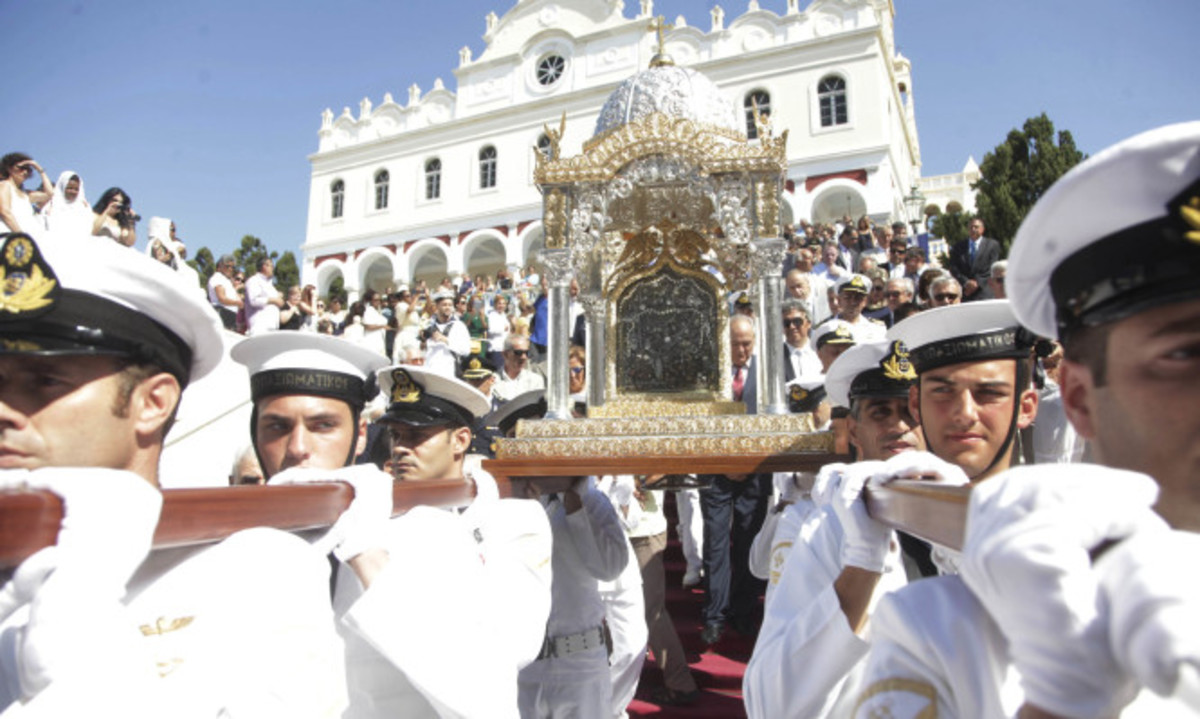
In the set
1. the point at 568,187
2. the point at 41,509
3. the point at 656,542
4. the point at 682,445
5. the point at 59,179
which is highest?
the point at 59,179

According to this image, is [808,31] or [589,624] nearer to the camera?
[589,624]

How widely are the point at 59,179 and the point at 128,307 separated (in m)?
6.46

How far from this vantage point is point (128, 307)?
1.48 metres

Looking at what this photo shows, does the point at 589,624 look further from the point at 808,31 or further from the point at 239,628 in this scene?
the point at 808,31

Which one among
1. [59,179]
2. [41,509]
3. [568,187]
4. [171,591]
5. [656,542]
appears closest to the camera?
[41,509]

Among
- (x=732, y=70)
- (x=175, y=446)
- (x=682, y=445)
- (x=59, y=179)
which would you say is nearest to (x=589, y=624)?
(x=682, y=445)

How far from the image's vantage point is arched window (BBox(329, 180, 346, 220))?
30938mm

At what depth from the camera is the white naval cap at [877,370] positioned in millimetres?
Result: 2588

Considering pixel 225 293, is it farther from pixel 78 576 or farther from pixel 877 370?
pixel 78 576

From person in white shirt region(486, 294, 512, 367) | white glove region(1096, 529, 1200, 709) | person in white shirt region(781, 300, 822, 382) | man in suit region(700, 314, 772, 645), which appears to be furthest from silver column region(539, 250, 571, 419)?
person in white shirt region(486, 294, 512, 367)

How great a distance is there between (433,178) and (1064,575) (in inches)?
1212

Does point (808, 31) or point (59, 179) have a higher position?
point (808, 31)

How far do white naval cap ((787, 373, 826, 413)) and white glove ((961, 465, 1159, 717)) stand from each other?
3.78m

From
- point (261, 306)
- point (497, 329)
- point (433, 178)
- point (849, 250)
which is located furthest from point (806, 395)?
point (433, 178)
